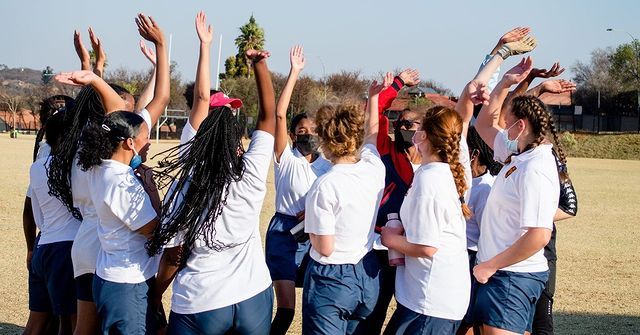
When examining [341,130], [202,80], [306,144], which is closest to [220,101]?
[202,80]

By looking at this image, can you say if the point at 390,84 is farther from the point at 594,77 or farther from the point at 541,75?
the point at 594,77

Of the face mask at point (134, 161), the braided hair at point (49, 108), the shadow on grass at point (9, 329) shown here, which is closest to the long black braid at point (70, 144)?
the braided hair at point (49, 108)

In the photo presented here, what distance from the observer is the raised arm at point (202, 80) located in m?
4.74

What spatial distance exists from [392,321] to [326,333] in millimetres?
430

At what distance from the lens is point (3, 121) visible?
97.4 metres

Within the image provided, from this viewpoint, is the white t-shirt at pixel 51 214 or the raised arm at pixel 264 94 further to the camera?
the white t-shirt at pixel 51 214

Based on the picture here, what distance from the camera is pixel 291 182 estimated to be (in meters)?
6.51

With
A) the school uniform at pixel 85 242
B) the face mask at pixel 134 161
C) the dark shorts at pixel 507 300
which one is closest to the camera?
the face mask at pixel 134 161

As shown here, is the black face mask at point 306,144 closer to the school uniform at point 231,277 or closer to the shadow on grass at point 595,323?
the school uniform at point 231,277

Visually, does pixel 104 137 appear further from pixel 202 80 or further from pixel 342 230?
pixel 342 230

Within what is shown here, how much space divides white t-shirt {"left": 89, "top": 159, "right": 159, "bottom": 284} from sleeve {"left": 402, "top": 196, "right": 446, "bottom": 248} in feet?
4.99

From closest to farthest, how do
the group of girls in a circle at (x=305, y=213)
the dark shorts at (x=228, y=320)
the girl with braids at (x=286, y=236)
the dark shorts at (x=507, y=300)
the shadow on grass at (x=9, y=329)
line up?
the dark shorts at (x=228, y=320)
the group of girls in a circle at (x=305, y=213)
the dark shorts at (x=507, y=300)
the girl with braids at (x=286, y=236)
the shadow on grass at (x=9, y=329)

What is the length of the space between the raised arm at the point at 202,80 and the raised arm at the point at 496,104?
2.06 m

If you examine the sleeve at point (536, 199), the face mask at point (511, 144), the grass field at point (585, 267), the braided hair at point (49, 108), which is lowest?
the grass field at point (585, 267)
